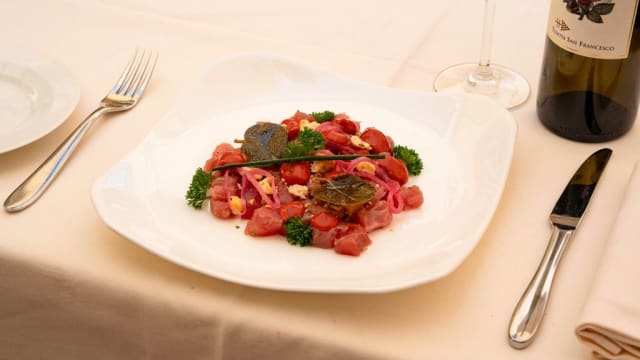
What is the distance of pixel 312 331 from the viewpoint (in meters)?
0.83

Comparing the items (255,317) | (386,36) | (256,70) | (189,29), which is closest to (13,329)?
(255,317)

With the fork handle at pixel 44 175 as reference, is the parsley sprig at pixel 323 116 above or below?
above

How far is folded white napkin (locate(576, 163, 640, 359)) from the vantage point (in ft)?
2.43

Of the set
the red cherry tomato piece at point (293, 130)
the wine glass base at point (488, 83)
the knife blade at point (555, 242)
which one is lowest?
the wine glass base at point (488, 83)

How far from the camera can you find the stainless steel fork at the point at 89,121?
3.39 ft

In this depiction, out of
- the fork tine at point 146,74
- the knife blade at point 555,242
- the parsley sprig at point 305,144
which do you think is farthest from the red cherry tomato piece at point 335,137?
the fork tine at point 146,74

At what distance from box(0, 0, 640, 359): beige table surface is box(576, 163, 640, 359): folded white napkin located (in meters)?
0.03

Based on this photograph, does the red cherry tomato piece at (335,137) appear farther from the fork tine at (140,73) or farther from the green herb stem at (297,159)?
the fork tine at (140,73)

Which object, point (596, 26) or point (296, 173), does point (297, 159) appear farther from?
point (596, 26)

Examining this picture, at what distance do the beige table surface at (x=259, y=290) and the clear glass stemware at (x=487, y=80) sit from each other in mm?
26

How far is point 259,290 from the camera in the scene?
0.88 meters

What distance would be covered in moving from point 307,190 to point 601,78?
415 mm

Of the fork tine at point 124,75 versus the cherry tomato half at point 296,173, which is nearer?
the cherry tomato half at point 296,173

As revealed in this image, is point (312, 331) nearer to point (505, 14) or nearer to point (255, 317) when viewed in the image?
point (255, 317)
